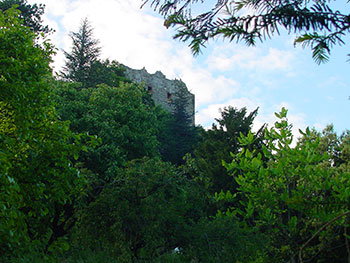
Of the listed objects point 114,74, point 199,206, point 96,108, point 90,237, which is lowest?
point 90,237

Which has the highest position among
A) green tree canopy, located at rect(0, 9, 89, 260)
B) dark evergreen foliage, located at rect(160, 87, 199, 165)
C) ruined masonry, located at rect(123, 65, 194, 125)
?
ruined masonry, located at rect(123, 65, 194, 125)

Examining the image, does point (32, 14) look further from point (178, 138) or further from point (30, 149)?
point (30, 149)

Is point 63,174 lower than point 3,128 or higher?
lower

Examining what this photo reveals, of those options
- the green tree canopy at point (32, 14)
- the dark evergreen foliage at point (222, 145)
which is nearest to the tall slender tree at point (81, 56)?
the green tree canopy at point (32, 14)

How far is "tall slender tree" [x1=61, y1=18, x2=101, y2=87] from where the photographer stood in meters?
29.6

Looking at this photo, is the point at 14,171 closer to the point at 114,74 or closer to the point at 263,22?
the point at 263,22

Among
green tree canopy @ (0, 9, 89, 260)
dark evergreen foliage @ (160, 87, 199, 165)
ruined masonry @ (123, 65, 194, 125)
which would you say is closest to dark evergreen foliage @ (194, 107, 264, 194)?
dark evergreen foliage @ (160, 87, 199, 165)

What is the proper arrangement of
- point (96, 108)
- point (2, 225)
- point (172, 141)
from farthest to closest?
point (172, 141) → point (96, 108) → point (2, 225)

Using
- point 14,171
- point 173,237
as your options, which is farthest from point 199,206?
point 14,171

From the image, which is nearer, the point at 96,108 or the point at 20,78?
the point at 20,78

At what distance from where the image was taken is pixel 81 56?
101 feet

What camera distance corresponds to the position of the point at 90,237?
8.51 metres

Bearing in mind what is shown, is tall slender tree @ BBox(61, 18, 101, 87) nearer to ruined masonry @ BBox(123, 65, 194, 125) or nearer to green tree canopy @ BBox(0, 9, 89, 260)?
ruined masonry @ BBox(123, 65, 194, 125)

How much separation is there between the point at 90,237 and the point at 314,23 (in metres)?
7.32
